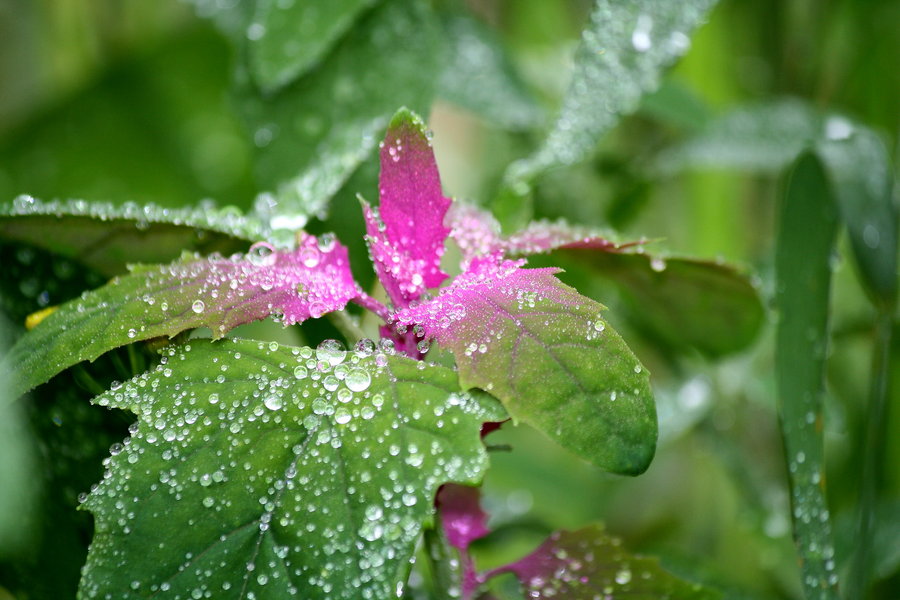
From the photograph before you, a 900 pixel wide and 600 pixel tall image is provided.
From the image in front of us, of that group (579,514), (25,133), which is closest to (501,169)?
(579,514)

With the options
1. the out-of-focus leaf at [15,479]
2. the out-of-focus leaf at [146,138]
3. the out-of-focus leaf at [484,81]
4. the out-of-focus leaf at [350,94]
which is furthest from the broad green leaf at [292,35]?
the out-of-focus leaf at [146,138]

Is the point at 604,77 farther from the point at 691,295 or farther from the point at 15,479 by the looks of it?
the point at 15,479

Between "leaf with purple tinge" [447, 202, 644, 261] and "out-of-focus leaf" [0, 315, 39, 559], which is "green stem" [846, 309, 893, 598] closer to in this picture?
"leaf with purple tinge" [447, 202, 644, 261]

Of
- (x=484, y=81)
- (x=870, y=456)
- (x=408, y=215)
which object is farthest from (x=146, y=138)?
(x=870, y=456)

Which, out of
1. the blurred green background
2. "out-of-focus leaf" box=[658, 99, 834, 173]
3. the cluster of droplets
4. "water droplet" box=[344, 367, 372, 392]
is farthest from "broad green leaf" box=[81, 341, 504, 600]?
"out-of-focus leaf" box=[658, 99, 834, 173]

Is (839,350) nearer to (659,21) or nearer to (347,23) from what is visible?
(659,21)

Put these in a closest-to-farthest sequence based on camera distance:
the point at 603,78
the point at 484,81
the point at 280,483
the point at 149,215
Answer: the point at 280,483
the point at 149,215
the point at 603,78
the point at 484,81
